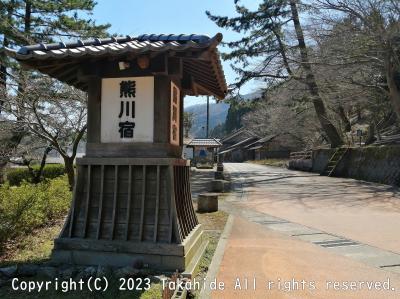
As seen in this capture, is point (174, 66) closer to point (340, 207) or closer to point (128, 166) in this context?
point (128, 166)

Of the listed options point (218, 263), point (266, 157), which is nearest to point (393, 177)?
point (218, 263)

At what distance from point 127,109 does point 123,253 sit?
2.13 metres

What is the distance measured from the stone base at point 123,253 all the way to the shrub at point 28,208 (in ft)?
4.90

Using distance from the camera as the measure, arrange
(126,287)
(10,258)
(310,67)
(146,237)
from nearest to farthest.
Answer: (126,287) → (146,237) → (10,258) → (310,67)

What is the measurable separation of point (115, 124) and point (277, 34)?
72.7 ft

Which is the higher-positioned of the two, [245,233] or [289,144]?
[289,144]

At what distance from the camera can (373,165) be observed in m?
21.2

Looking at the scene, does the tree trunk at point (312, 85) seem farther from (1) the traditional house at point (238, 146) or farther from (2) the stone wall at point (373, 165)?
(1) the traditional house at point (238, 146)

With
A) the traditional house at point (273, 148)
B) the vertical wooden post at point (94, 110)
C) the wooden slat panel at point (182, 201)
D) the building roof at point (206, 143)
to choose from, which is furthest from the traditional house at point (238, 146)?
the vertical wooden post at point (94, 110)

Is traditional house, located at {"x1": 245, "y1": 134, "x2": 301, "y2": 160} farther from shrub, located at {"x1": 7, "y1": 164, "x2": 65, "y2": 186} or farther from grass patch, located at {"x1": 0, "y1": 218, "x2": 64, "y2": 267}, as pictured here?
grass patch, located at {"x1": 0, "y1": 218, "x2": 64, "y2": 267}

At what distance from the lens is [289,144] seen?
52.3m

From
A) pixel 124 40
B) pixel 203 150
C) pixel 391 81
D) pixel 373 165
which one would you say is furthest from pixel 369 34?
pixel 203 150

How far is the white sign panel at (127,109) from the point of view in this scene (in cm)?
598

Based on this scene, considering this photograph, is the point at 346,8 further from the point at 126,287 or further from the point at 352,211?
the point at 126,287
